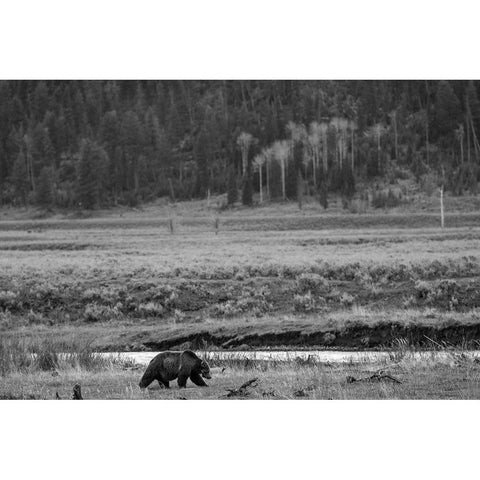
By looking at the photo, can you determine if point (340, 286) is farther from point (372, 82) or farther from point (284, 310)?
point (372, 82)

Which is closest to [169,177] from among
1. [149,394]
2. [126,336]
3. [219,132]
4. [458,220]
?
[219,132]

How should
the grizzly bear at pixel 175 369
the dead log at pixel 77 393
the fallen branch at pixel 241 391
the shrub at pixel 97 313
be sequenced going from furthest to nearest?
the shrub at pixel 97 313
the grizzly bear at pixel 175 369
the dead log at pixel 77 393
the fallen branch at pixel 241 391

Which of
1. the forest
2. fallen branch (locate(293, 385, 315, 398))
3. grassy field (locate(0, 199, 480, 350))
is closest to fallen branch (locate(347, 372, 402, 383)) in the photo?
fallen branch (locate(293, 385, 315, 398))

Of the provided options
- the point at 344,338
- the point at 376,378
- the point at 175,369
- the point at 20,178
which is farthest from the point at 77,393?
the point at 20,178

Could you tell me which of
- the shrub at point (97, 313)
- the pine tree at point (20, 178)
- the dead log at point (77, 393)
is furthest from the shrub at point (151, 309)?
the dead log at point (77, 393)

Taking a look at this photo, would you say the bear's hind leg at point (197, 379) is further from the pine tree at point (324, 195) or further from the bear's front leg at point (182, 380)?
the pine tree at point (324, 195)

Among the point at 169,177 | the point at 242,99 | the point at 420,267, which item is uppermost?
the point at 242,99
